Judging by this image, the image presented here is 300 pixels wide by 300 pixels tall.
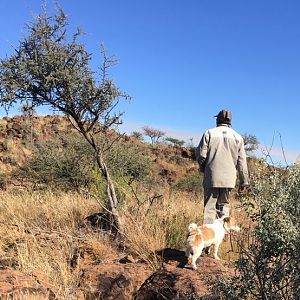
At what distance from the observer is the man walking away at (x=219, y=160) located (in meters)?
7.34

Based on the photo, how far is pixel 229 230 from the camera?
6.55m

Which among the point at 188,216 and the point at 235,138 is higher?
the point at 235,138

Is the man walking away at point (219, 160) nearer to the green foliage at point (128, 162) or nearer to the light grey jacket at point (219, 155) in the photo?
the light grey jacket at point (219, 155)

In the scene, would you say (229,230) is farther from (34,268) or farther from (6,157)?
(6,157)

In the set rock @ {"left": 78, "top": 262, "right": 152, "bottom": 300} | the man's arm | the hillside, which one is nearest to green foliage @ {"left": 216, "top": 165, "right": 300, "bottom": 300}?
the hillside

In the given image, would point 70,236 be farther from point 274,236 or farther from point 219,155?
point 274,236

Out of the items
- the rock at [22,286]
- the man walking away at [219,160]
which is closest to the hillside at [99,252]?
the rock at [22,286]

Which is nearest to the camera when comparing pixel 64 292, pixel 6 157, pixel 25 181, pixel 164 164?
pixel 64 292

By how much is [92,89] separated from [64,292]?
11.0ft

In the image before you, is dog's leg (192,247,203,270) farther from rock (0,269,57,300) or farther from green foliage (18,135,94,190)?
green foliage (18,135,94,190)

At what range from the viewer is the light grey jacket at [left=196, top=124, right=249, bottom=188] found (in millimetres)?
7328

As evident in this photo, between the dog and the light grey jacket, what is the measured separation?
2.90 ft

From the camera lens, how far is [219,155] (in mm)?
7359

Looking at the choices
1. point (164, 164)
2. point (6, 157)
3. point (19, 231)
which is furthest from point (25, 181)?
point (164, 164)
